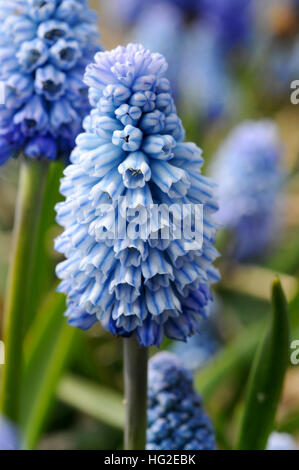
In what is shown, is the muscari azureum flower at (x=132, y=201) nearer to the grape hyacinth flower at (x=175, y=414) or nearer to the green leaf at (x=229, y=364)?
the grape hyacinth flower at (x=175, y=414)

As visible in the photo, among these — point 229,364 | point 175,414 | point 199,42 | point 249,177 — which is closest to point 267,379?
point 175,414

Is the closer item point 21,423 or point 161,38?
point 21,423

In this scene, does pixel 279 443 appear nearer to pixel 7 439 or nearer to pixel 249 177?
pixel 7 439

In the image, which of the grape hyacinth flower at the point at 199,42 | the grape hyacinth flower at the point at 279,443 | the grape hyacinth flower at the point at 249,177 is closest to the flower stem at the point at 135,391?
the grape hyacinth flower at the point at 279,443

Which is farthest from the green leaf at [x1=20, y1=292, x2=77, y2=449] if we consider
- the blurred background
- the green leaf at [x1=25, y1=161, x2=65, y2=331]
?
the green leaf at [x1=25, y1=161, x2=65, y2=331]

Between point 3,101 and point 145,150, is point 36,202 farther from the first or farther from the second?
point 145,150

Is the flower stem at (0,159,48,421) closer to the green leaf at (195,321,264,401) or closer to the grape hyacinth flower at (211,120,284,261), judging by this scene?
the green leaf at (195,321,264,401)

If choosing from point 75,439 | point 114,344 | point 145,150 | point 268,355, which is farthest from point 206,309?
point 114,344
